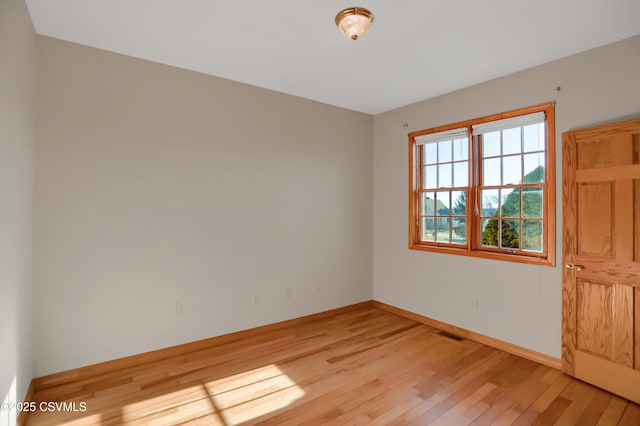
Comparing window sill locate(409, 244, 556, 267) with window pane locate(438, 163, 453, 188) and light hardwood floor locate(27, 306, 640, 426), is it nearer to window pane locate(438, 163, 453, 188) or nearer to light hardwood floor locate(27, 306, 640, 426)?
window pane locate(438, 163, 453, 188)

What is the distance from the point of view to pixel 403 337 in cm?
381

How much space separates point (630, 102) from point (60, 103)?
477 centimetres

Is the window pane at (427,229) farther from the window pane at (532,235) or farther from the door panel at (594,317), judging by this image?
the door panel at (594,317)

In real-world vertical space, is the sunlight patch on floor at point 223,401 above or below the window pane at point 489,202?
below

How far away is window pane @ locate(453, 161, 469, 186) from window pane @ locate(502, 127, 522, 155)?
46 centimetres

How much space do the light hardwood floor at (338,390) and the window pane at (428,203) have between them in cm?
168

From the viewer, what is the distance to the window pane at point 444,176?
13.8 ft

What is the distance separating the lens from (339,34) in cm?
268

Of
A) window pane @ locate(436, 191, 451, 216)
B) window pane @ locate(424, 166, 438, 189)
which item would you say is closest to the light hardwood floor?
window pane @ locate(436, 191, 451, 216)

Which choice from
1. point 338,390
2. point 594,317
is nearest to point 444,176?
point 594,317

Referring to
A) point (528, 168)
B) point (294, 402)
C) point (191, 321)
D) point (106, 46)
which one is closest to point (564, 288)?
point (528, 168)

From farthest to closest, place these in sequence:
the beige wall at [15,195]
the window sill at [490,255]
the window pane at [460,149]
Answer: the window pane at [460,149] < the window sill at [490,255] < the beige wall at [15,195]

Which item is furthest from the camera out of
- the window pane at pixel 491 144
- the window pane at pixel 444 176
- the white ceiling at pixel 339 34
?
the window pane at pixel 444 176

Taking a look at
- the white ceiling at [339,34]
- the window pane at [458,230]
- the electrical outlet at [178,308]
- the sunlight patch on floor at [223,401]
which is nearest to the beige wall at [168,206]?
the electrical outlet at [178,308]
